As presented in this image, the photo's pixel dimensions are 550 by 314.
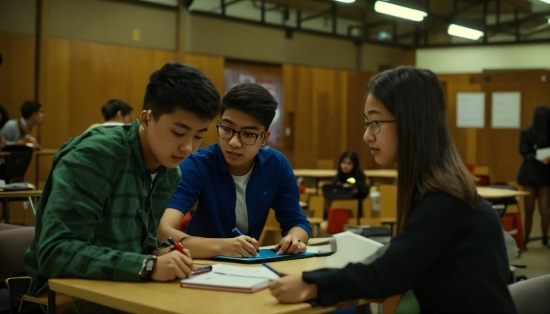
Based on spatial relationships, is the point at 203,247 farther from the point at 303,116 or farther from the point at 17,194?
the point at 303,116

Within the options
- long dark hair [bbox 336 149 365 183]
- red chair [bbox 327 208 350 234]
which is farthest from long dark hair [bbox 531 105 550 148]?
red chair [bbox 327 208 350 234]

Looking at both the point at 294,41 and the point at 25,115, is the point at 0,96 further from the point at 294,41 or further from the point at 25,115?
the point at 294,41

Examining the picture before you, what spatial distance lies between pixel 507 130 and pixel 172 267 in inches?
473

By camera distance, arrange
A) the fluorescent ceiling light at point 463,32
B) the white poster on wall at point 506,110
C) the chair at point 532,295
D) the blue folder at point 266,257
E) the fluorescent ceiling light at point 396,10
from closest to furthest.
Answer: the chair at point 532,295
the blue folder at point 266,257
the fluorescent ceiling light at point 396,10
the fluorescent ceiling light at point 463,32
the white poster on wall at point 506,110

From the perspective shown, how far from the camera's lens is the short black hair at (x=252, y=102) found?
8.39ft

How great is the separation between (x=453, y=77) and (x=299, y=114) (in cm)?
345

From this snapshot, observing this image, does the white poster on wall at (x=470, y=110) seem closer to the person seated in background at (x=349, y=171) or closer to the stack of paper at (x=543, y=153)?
the stack of paper at (x=543, y=153)

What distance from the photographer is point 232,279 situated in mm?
1812

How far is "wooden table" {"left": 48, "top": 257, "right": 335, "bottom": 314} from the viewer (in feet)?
5.09

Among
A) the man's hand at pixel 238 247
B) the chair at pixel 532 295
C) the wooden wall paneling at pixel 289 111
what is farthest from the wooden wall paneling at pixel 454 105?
the chair at pixel 532 295

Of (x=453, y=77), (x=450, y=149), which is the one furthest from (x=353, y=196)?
(x=453, y=77)

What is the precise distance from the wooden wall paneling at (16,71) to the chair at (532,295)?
8.34m

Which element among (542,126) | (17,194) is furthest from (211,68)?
(17,194)

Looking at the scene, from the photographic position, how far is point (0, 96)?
875 cm
